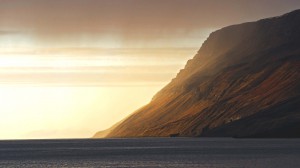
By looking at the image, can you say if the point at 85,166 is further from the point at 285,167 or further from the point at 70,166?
the point at 285,167

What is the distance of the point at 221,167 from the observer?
164125 millimetres

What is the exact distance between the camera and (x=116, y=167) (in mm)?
171750

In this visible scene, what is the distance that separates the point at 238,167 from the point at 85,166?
3978 centimetres

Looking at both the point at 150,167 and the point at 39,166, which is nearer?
the point at 150,167

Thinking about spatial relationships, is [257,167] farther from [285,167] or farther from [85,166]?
[85,166]

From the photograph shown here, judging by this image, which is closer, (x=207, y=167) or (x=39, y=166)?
(x=207, y=167)

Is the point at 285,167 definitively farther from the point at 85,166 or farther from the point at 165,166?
the point at 85,166

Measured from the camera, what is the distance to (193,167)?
165250mm

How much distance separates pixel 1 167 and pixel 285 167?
234 feet

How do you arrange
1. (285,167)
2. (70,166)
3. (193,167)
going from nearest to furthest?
(285,167)
(193,167)
(70,166)

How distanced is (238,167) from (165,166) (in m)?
17.6

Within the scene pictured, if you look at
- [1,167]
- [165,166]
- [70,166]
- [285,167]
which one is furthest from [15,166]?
[285,167]

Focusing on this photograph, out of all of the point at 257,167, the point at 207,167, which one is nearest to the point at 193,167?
the point at 207,167

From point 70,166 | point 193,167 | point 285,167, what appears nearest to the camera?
point 285,167
